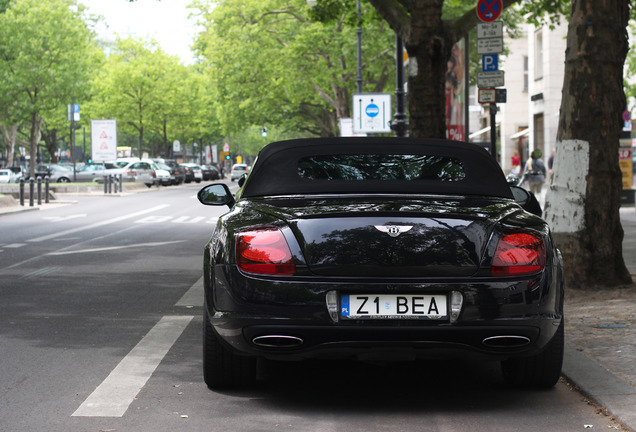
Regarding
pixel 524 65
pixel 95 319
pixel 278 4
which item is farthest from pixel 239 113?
pixel 95 319

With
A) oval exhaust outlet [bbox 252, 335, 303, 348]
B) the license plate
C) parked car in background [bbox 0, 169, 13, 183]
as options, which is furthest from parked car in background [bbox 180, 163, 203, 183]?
the license plate

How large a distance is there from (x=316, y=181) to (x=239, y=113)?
Answer: 51146 millimetres

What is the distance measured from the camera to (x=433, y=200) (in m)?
5.64

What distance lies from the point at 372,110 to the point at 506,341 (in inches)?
1025

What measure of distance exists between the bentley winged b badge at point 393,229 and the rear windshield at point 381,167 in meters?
0.98

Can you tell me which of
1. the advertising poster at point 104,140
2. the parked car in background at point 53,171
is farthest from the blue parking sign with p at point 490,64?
the parked car in background at point 53,171

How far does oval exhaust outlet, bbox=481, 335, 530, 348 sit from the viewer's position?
17.2 ft

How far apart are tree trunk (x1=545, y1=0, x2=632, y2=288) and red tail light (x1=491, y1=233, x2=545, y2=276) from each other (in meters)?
4.61

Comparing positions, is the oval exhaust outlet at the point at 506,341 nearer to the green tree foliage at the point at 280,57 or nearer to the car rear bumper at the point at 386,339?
the car rear bumper at the point at 386,339

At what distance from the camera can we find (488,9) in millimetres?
15883

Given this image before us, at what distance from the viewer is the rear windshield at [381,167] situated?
6242 millimetres

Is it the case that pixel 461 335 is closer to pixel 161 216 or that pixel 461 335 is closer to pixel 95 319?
pixel 95 319

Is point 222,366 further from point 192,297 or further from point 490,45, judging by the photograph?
point 490,45

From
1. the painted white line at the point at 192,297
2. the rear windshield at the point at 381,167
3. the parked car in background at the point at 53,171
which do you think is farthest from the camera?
the parked car in background at the point at 53,171
